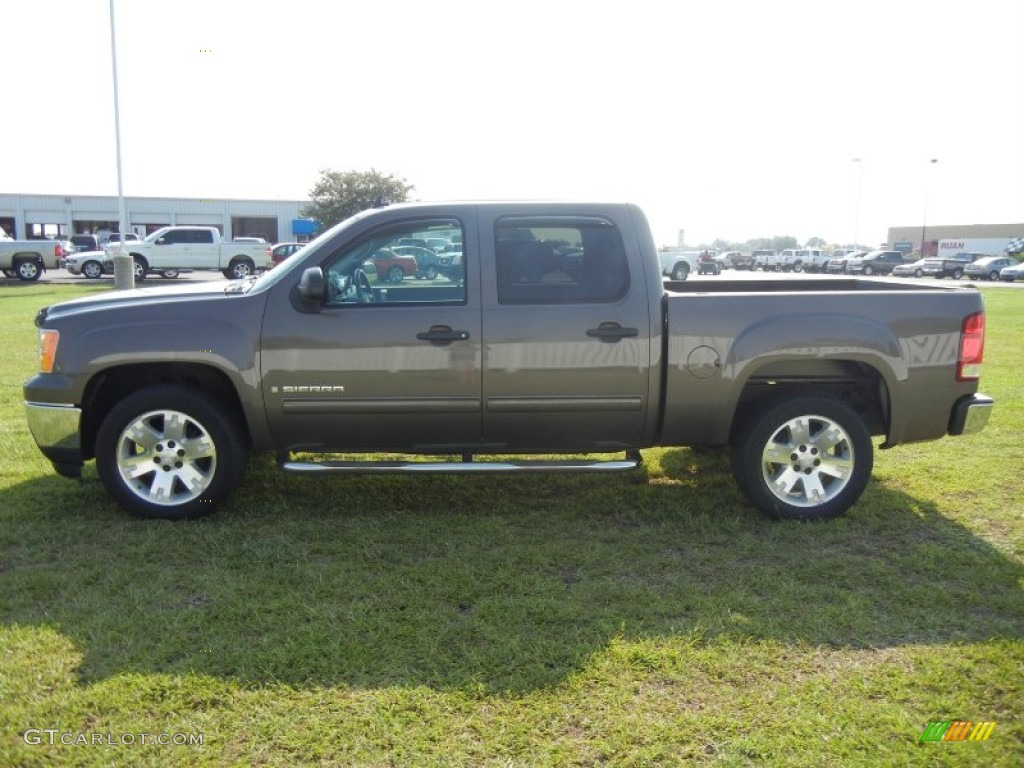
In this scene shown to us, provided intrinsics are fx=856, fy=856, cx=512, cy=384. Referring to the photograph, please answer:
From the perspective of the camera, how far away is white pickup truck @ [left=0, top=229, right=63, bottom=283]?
28.7m

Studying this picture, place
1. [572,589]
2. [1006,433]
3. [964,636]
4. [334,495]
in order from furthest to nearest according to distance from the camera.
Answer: [1006,433], [334,495], [572,589], [964,636]

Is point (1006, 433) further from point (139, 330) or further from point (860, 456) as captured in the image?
point (139, 330)

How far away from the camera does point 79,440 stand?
5.03 m

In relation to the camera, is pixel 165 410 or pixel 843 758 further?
pixel 165 410

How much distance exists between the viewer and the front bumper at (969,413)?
5035 millimetres

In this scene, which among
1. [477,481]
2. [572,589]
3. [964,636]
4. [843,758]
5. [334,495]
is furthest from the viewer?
[477,481]

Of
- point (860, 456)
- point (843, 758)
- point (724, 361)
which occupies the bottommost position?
point (843, 758)

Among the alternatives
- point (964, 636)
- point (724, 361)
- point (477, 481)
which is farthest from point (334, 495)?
point (964, 636)

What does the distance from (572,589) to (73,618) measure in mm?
2245

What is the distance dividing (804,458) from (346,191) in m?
58.3

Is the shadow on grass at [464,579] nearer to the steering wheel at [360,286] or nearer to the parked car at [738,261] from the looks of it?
the steering wheel at [360,286]

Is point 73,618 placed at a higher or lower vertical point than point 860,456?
lower

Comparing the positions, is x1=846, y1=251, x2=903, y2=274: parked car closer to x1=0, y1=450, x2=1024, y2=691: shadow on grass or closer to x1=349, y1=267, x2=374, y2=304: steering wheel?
x1=0, y1=450, x2=1024, y2=691: shadow on grass

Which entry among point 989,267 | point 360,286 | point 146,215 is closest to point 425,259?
point 360,286
